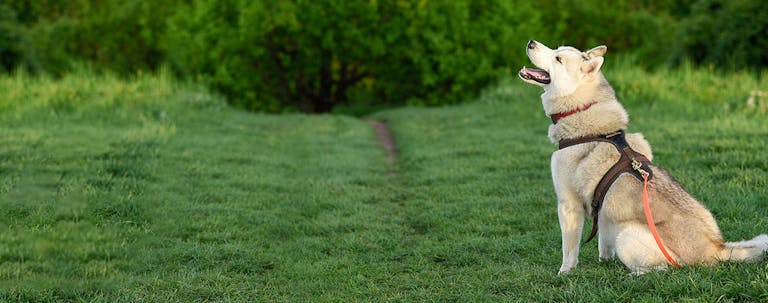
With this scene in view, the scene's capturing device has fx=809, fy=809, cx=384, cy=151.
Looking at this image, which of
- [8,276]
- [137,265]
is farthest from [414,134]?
[8,276]

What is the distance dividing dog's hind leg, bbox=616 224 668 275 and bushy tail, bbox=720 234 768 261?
429 mm

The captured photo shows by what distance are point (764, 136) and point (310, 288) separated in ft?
28.5

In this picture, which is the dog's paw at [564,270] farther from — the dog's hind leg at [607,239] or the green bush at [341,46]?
the green bush at [341,46]

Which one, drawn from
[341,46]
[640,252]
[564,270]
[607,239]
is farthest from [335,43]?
[640,252]

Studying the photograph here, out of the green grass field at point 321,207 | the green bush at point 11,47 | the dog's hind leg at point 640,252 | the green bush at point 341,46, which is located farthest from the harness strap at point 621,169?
the green bush at point 11,47

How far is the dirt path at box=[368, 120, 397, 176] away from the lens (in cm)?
1359

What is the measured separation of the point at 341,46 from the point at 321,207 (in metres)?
17.1

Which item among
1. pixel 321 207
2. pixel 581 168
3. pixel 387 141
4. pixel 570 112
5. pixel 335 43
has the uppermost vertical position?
pixel 570 112

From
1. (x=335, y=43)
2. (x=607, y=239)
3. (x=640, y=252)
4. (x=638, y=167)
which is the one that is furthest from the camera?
(x=335, y=43)

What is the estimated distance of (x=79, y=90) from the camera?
1956cm

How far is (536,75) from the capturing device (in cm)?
662

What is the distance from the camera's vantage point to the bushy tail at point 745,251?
223 inches

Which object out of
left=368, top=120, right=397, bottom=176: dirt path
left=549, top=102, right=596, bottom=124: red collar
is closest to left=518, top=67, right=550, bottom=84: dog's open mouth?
left=549, top=102, right=596, bottom=124: red collar

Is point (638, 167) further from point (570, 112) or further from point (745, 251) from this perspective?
point (745, 251)
